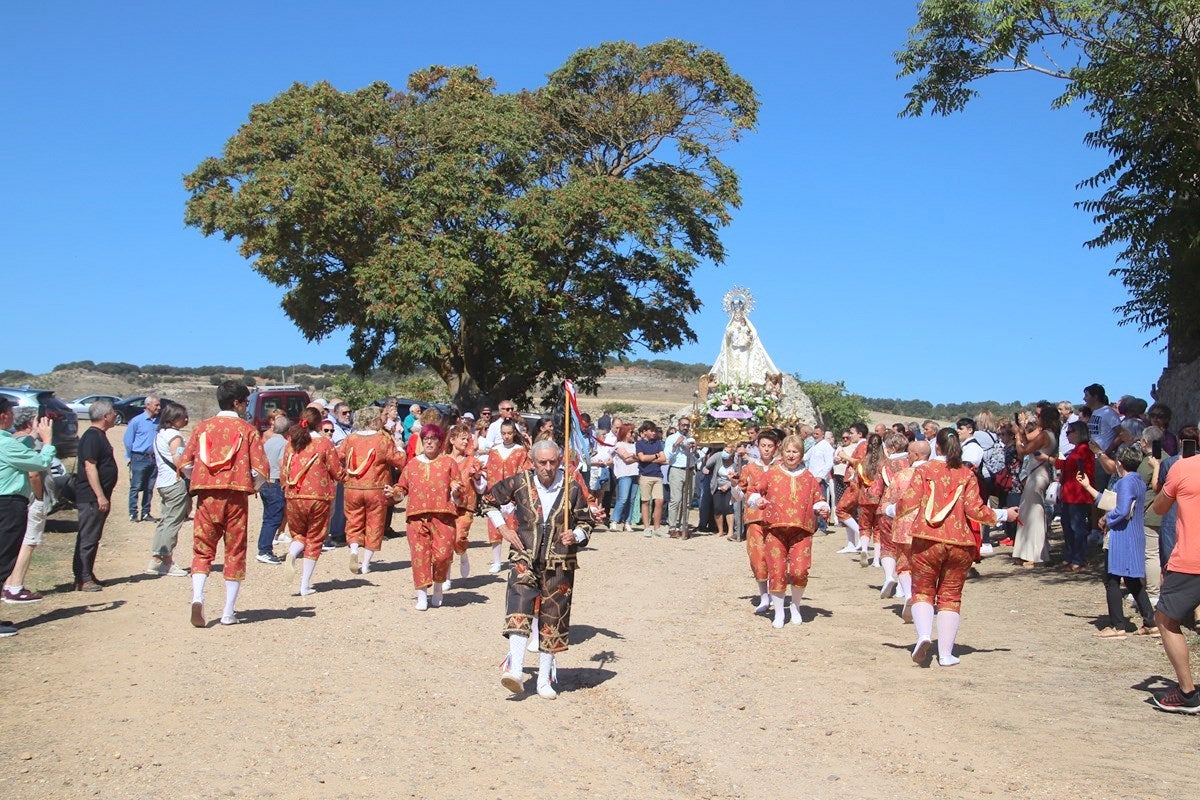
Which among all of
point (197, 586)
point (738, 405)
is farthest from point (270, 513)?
point (738, 405)

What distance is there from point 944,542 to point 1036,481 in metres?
5.20

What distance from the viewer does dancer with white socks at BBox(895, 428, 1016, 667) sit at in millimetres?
8578

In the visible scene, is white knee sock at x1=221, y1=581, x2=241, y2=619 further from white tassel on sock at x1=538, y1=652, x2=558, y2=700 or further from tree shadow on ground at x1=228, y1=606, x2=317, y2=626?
white tassel on sock at x1=538, y1=652, x2=558, y2=700

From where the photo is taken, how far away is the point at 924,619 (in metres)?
8.73

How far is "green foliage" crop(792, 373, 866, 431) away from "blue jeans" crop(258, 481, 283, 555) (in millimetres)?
40184

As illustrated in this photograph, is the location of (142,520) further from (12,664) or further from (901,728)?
(901,728)

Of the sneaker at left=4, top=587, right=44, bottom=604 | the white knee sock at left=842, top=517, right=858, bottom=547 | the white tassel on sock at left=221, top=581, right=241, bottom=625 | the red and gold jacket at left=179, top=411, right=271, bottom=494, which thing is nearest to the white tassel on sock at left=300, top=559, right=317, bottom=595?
the white tassel on sock at left=221, top=581, right=241, bottom=625

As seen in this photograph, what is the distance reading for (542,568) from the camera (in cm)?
776

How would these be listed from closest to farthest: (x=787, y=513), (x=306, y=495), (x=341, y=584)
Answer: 1. (x=787, y=513)
2. (x=306, y=495)
3. (x=341, y=584)

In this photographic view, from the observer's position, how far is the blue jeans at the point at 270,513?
44.2 ft

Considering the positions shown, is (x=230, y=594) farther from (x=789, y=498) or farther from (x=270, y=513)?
(x=789, y=498)

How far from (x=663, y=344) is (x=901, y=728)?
22678mm

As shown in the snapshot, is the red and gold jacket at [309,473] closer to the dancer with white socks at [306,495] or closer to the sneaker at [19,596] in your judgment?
the dancer with white socks at [306,495]

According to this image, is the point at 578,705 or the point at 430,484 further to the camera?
the point at 430,484
